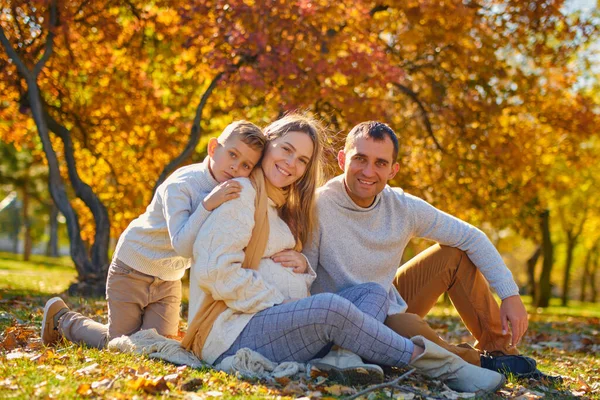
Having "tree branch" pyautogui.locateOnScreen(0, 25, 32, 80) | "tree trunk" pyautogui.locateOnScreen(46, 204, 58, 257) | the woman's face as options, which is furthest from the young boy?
"tree trunk" pyautogui.locateOnScreen(46, 204, 58, 257)

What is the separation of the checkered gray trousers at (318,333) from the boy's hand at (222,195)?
2.23 ft

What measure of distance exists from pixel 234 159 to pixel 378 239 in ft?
3.82

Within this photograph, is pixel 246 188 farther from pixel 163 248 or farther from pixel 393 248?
pixel 393 248

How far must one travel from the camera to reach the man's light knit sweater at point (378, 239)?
4.79 m

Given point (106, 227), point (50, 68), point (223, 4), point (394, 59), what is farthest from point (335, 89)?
point (50, 68)

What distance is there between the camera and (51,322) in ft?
16.4

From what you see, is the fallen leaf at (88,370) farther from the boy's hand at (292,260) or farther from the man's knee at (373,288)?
the man's knee at (373,288)

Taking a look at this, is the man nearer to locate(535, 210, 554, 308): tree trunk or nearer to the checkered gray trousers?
the checkered gray trousers

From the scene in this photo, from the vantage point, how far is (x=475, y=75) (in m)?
12.2

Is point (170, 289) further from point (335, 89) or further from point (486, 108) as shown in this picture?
point (486, 108)

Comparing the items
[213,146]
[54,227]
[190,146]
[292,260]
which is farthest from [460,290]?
[54,227]

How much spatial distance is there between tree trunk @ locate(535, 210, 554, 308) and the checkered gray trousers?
51.8 ft

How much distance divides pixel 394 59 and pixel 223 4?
3594 millimetres

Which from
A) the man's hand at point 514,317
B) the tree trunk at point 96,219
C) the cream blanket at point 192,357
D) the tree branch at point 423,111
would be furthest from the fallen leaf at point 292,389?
the tree branch at point 423,111
